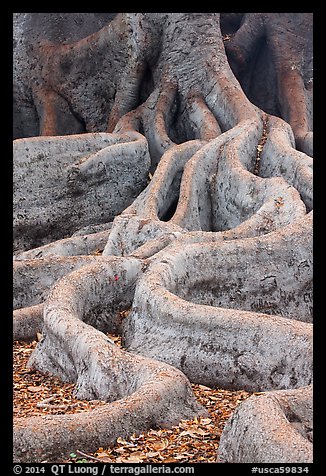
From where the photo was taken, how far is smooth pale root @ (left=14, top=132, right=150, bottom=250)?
37.3 ft

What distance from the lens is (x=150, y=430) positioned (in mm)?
4883

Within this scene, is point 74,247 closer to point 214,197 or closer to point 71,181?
point 214,197

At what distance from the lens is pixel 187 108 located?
12414mm

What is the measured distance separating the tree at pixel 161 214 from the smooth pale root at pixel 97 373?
12mm

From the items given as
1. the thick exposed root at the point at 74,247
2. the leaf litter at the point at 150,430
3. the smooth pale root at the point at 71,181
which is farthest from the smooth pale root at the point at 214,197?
the leaf litter at the point at 150,430

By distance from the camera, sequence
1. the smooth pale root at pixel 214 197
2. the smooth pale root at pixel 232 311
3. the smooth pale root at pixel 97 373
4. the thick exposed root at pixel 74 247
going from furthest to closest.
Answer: the thick exposed root at pixel 74 247 → the smooth pale root at pixel 214 197 → the smooth pale root at pixel 232 311 → the smooth pale root at pixel 97 373

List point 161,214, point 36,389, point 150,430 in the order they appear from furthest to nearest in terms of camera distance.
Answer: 1. point 161,214
2. point 36,389
3. point 150,430

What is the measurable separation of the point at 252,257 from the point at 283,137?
4036 mm

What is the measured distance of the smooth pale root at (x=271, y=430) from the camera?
405 centimetres

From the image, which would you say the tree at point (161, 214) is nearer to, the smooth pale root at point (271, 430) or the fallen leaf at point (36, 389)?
the smooth pale root at point (271, 430)

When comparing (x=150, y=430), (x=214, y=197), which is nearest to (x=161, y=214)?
(x=214, y=197)

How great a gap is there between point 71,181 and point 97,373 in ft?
20.7

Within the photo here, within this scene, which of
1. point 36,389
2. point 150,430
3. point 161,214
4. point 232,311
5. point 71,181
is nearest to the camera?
point 150,430

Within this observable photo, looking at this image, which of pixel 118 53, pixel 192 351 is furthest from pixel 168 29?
pixel 192 351
